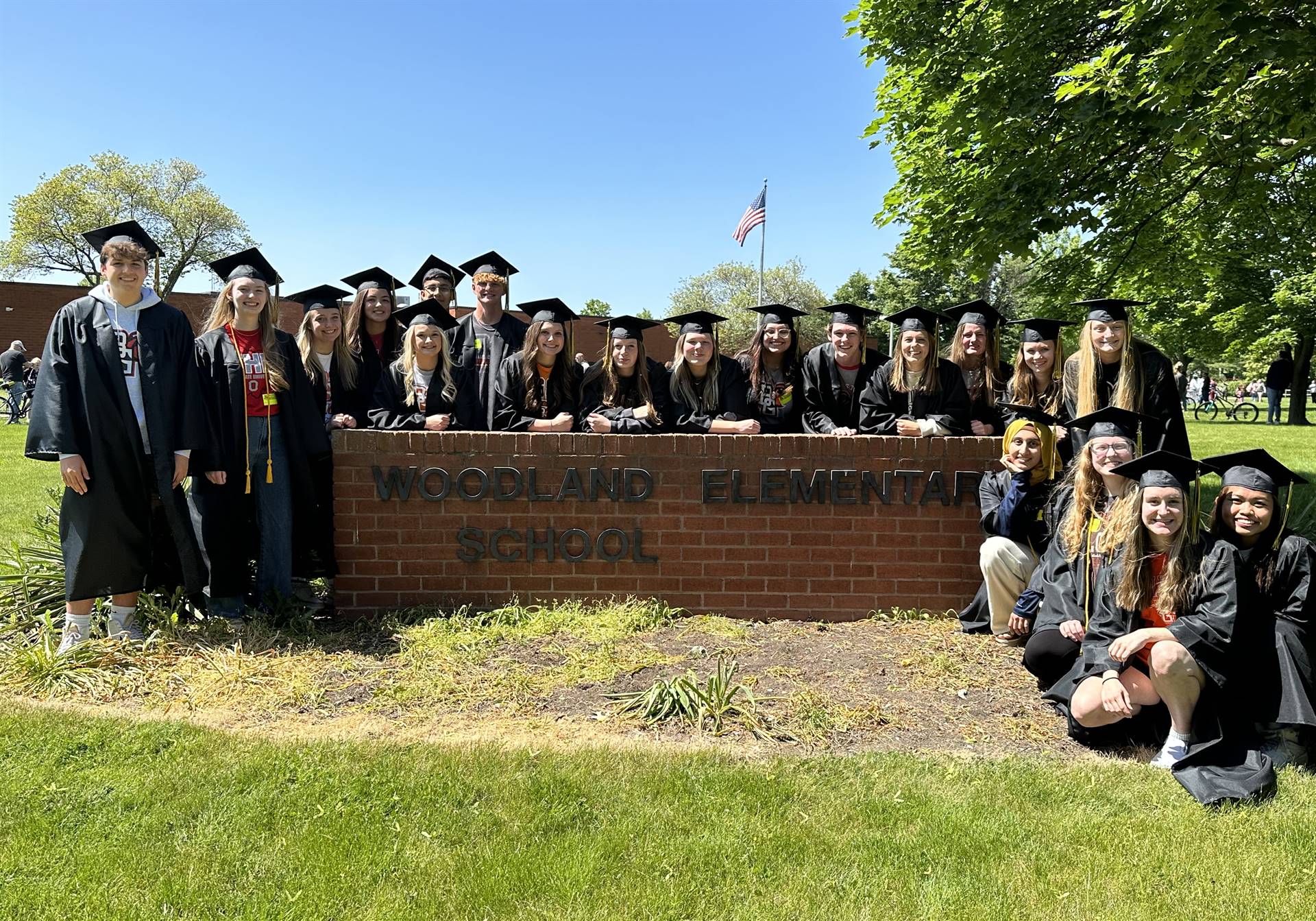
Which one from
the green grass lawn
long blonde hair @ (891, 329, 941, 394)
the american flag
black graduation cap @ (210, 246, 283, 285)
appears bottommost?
the green grass lawn

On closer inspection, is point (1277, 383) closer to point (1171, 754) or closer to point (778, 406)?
point (778, 406)

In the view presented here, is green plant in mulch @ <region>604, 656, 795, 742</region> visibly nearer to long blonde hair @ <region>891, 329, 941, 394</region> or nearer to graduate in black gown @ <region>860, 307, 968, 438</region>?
graduate in black gown @ <region>860, 307, 968, 438</region>

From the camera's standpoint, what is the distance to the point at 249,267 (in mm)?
4625

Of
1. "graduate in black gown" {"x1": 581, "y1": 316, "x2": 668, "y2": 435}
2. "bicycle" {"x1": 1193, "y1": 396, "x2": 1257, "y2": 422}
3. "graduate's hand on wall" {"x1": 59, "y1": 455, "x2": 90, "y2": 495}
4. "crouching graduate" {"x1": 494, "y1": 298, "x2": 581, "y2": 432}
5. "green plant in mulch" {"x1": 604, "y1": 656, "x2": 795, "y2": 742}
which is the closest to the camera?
"green plant in mulch" {"x1": 604, "y1": 656, "x2": 795, "y2": 742}

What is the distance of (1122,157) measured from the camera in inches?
263

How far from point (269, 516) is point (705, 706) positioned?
2.58m

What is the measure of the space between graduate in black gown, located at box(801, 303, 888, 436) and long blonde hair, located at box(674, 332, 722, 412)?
0.55 meters

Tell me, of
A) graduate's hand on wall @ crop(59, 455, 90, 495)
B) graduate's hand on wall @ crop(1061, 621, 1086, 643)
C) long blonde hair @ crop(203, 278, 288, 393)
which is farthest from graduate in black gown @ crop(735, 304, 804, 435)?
graduate's hand on wall @ crop(59, 455, 90, 495)

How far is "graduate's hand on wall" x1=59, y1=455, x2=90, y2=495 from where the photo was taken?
4047 millimetres

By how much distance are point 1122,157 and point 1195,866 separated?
18.5 ft

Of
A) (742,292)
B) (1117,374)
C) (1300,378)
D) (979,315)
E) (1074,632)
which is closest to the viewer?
(1074,632)

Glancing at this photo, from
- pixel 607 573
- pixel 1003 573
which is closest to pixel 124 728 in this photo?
pixel 607 573

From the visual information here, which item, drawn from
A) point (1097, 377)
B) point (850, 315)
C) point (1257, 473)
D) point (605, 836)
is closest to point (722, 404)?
point (850, 315)

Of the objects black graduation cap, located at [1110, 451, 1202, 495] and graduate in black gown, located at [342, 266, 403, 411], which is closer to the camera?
black graduation cap, located at [1110, 451, 1202, 495]
